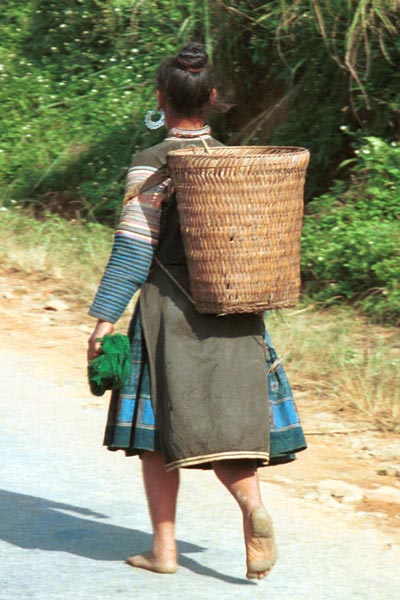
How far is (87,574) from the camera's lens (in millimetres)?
3871

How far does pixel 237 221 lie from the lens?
353 cm

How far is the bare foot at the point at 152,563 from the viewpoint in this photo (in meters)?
3.86

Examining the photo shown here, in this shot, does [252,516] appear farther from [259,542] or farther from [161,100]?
[161,100]

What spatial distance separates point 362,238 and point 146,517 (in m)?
3.55

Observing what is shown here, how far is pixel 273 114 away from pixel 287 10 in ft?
4.52

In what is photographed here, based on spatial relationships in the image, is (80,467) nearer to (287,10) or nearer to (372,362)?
(372,362)

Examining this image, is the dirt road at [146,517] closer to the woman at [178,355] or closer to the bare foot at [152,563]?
the bare foot at [152,563]

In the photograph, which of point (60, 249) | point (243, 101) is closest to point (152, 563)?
point (60, 249)

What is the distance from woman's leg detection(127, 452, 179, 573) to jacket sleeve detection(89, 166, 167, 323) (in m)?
0.49

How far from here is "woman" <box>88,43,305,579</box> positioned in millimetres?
3629

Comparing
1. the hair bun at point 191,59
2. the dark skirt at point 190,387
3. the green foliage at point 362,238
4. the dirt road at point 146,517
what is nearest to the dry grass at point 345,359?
the dirt road at point 146,517

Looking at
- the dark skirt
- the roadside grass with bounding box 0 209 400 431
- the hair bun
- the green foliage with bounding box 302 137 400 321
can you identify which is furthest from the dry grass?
the hair bun

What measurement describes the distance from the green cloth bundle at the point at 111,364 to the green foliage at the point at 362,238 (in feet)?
12.2

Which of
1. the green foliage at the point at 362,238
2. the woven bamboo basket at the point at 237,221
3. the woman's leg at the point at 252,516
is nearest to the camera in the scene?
the woven bamboo basket at the point at 237,221
